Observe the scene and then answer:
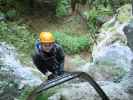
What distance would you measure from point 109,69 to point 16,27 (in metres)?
5.96

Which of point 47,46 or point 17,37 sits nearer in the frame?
point 47,46

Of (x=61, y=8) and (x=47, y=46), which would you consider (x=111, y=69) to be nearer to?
(x=47, y=46)

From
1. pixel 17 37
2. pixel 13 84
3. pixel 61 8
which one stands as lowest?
pixel 17 37

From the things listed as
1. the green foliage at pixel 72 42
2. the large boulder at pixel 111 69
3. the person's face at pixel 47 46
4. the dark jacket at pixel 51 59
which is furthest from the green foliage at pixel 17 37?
the person's face at pixel 47 46

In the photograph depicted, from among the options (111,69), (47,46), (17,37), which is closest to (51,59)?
(47,46)

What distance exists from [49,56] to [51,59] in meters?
0.07

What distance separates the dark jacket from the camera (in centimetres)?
655

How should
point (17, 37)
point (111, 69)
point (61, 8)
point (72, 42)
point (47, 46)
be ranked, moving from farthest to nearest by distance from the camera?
point (61, 8) < point (72, 42) < point (17, 37) < point (111, 69) < point (47, 46)

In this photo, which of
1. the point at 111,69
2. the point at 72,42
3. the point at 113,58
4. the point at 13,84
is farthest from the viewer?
the point at 72,42

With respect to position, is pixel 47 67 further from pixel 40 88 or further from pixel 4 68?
pixel 40 88

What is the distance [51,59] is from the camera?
21.6 feet

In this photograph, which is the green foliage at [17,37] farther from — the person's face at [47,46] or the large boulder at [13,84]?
the large boulder at [13,84]

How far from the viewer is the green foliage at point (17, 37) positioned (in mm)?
10755

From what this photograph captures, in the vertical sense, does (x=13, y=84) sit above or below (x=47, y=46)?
below
